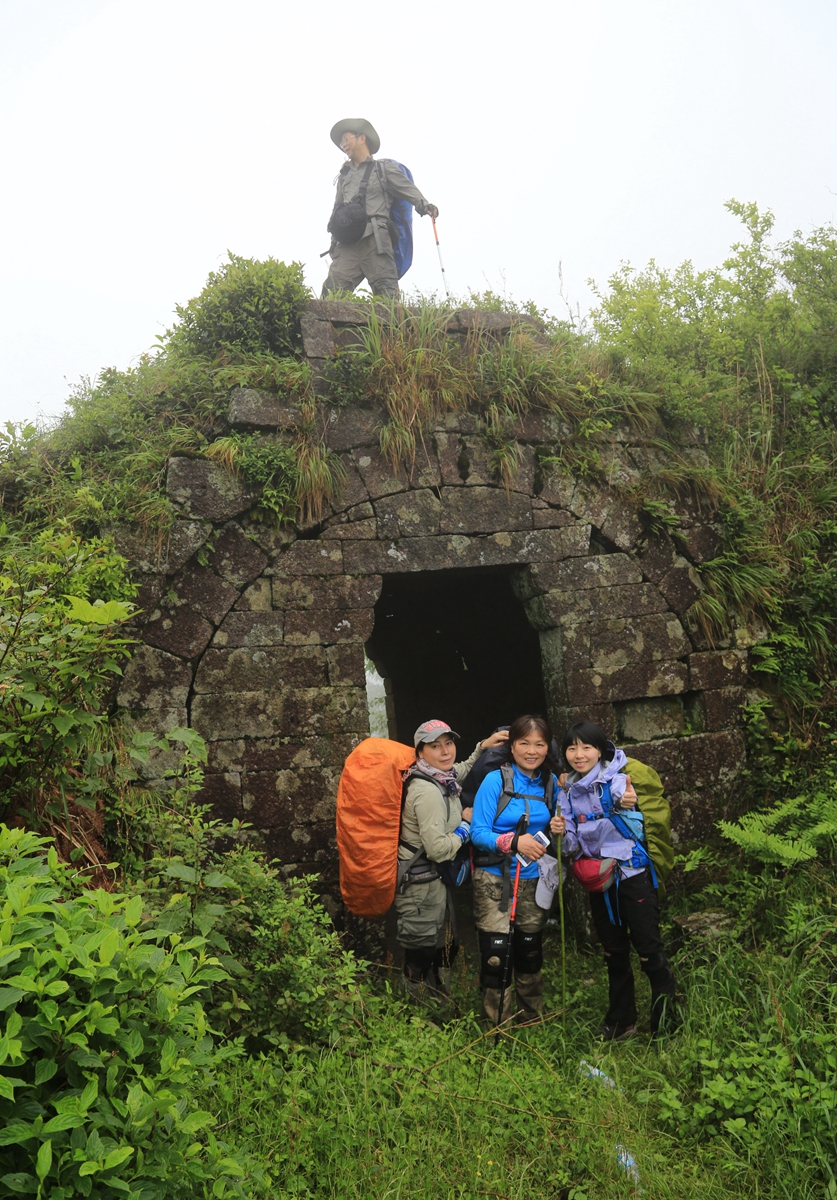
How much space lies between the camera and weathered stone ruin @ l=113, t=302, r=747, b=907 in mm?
5020

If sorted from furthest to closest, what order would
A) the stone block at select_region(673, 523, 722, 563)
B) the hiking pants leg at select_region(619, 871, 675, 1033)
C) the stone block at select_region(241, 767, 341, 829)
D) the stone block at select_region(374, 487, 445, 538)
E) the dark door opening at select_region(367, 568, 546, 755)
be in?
the dark door opening at select_region(367, 568, 546, 755)
the stone block at select_region(673, 523, 722, 563)
the stone block at select_region(374, 487, 445, 538)
the stone block at select_region(241, 767, 341, 829)
the hiking pants leg at select_region(619, 871, 675, 1033)

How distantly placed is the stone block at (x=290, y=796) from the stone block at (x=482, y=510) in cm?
189

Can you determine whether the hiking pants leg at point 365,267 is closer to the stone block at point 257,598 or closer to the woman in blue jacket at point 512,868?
the stone block at point 257,598

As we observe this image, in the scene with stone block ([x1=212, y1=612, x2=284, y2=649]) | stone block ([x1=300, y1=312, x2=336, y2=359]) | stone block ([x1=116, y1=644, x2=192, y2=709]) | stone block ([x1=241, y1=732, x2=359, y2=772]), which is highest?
stone block ([x1=300, y1=312, x2=336, y2=359])

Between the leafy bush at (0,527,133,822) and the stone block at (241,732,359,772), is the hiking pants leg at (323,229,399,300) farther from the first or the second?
the leafy bush at (0,527,133,822)

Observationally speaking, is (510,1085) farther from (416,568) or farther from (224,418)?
(224,418)

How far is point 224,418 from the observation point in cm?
541

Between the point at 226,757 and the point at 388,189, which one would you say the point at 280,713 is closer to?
the point at 226,757

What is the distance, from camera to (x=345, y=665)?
5320 millimetres

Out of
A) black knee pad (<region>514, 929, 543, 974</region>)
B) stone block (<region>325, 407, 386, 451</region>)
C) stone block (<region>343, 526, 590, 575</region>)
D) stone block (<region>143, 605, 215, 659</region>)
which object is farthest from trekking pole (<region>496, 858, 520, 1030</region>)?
stone block (<region>325, 407, 386, 451</region>)

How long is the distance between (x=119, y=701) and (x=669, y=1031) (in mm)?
3503

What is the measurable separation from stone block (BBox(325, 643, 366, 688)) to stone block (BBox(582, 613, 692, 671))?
171 cm

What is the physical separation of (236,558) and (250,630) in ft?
1.55

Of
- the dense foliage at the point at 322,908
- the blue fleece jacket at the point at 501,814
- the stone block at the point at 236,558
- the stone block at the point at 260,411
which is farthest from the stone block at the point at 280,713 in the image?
the stone block at the point at 260,411
